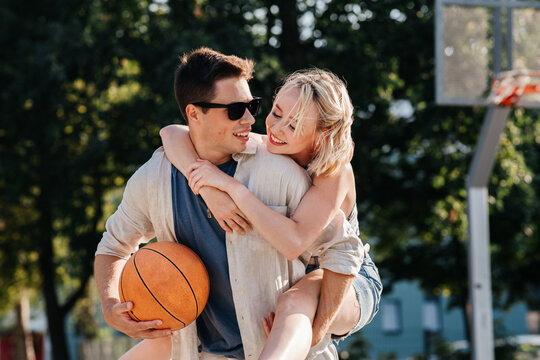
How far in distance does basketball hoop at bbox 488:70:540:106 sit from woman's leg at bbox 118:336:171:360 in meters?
5.79

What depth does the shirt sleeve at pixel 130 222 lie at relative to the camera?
3.60m

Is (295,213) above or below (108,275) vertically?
above

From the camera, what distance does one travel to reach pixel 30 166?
1413 cm

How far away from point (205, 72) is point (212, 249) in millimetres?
757

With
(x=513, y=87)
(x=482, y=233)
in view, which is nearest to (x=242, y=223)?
(x=513, y=87)

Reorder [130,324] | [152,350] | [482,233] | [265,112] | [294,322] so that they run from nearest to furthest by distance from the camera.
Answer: [294,322], [130,324], [152,350], [482,233], [265,112]

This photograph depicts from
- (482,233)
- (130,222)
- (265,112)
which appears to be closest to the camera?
(130,222)

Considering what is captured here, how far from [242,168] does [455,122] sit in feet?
33.2

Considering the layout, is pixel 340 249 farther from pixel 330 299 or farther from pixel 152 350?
pixel 152 350

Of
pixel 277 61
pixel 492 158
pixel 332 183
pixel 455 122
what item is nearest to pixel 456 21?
pixel 492 158

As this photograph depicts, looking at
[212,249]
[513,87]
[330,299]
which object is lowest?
[330,299]

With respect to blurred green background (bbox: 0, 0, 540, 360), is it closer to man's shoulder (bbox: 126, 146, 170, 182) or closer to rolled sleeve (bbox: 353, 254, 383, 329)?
rolled sleeve (bbox: 353, 254, 383, 329)

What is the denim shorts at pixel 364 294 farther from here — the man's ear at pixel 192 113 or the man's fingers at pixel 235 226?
the man's ear at pixel 192 113

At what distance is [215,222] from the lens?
352cm
